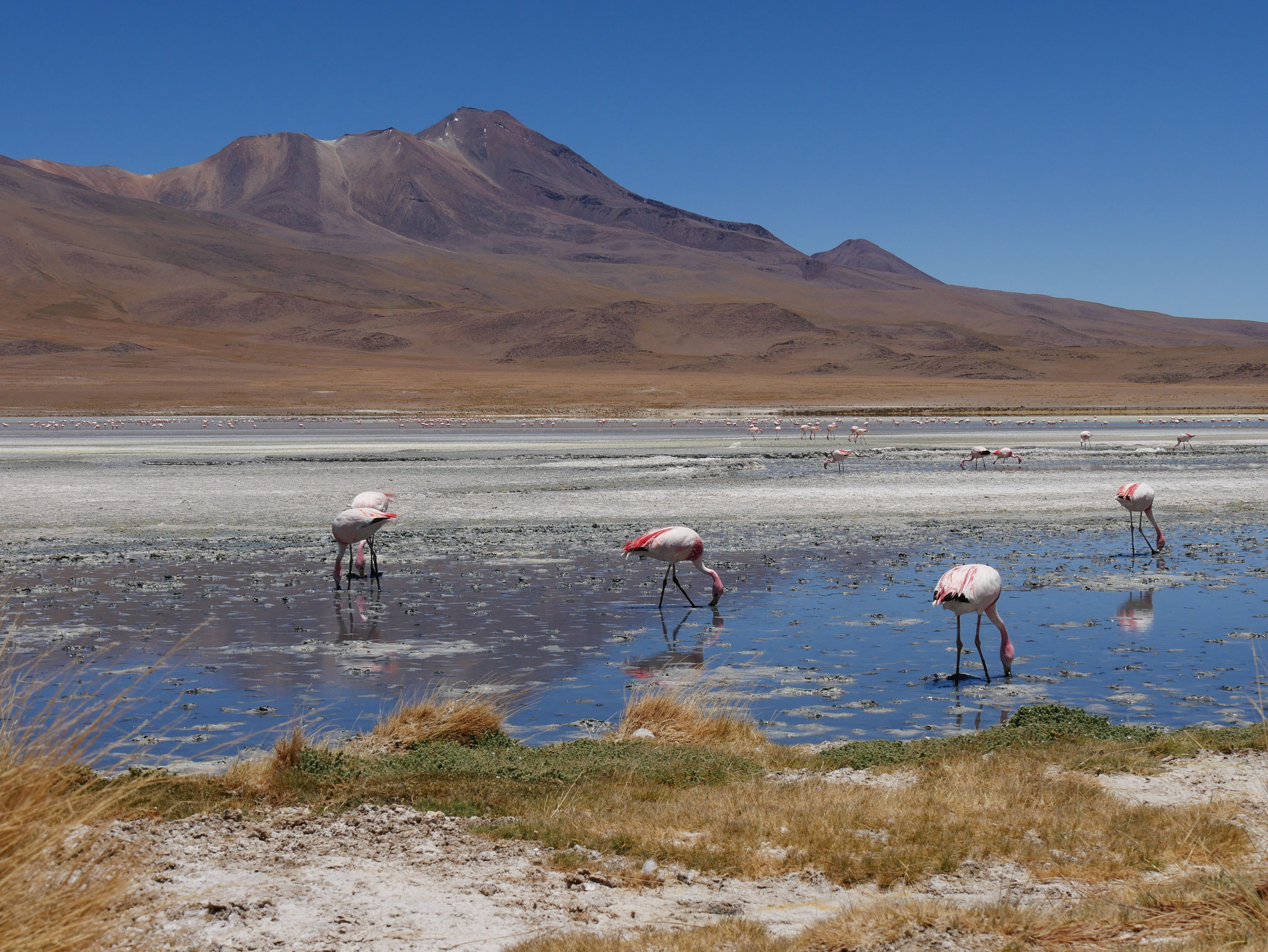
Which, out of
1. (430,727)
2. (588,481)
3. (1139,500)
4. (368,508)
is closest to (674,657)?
(430,727)

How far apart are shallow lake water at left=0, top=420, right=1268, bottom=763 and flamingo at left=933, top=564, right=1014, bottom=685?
262 mm

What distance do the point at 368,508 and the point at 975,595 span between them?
848 centimetres

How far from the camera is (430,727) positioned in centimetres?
850

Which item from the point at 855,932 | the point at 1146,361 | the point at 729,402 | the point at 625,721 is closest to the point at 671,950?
the point at 855,932

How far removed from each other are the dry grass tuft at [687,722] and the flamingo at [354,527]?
670cm

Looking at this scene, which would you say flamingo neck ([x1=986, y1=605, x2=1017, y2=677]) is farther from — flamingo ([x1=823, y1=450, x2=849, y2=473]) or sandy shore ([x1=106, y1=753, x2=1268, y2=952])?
flamingo ([x1=823, y1=450, x2=849, y2=473])

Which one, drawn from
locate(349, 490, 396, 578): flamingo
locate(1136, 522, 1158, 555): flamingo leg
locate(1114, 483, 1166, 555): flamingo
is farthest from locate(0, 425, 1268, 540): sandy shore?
locate(1114, 483, 1166, 555): flamingo

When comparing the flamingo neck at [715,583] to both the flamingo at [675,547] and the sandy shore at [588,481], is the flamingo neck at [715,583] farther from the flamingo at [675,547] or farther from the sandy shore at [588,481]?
the sandy shore at [588,481]

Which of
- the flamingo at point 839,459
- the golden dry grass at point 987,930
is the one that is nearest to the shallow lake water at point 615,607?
the golden dry grass at point 987,930

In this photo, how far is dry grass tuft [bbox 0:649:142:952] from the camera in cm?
401

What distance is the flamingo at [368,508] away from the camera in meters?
15.6

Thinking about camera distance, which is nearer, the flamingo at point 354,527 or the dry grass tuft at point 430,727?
the dry grass tuft at point 430,727

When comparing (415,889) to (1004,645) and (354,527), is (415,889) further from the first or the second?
(354,527)

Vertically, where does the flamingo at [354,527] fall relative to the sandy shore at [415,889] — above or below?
above
